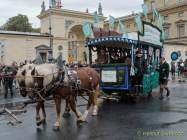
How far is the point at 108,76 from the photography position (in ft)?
50.2

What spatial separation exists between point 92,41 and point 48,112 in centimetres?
405

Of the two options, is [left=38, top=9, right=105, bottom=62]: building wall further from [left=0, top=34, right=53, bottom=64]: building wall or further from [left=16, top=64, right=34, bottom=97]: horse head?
[left=16, top=64, right=34, bottom=97]: horse head

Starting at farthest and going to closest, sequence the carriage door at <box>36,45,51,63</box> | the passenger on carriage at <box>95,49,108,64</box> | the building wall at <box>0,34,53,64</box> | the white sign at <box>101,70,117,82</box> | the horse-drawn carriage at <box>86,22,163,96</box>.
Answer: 1. the carriage door at <box>36,45,51,63</box>
2. the building wall at <box>0,34,53,64</box>
3. the passenger on carriage at <box>95,49,108,64</box>
4. the white sign at <box>101,70,117,82</box>
5. the horse-drawn carriage at <box>86,22,163,96</box>

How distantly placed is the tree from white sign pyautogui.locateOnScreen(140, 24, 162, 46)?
5863 centimetres

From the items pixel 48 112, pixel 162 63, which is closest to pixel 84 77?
pixel 48 112

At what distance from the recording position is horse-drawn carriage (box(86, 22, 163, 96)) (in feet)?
48.8

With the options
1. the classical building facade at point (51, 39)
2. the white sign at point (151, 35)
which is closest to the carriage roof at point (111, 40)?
the white sign at point (151, 35)

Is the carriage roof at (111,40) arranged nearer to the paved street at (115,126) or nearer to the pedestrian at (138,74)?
the pedestrian at (138,74)

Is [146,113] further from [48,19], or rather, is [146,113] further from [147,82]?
[48,19]

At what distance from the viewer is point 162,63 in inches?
686

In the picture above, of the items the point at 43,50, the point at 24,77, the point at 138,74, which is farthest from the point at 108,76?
the point at 43,50

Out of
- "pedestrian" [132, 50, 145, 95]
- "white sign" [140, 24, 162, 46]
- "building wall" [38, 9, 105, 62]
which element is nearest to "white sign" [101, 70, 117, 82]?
"pedestrian" [132, 50, 145, 95]

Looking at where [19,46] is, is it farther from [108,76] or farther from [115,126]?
[115,126]

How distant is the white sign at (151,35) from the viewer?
15887mm
